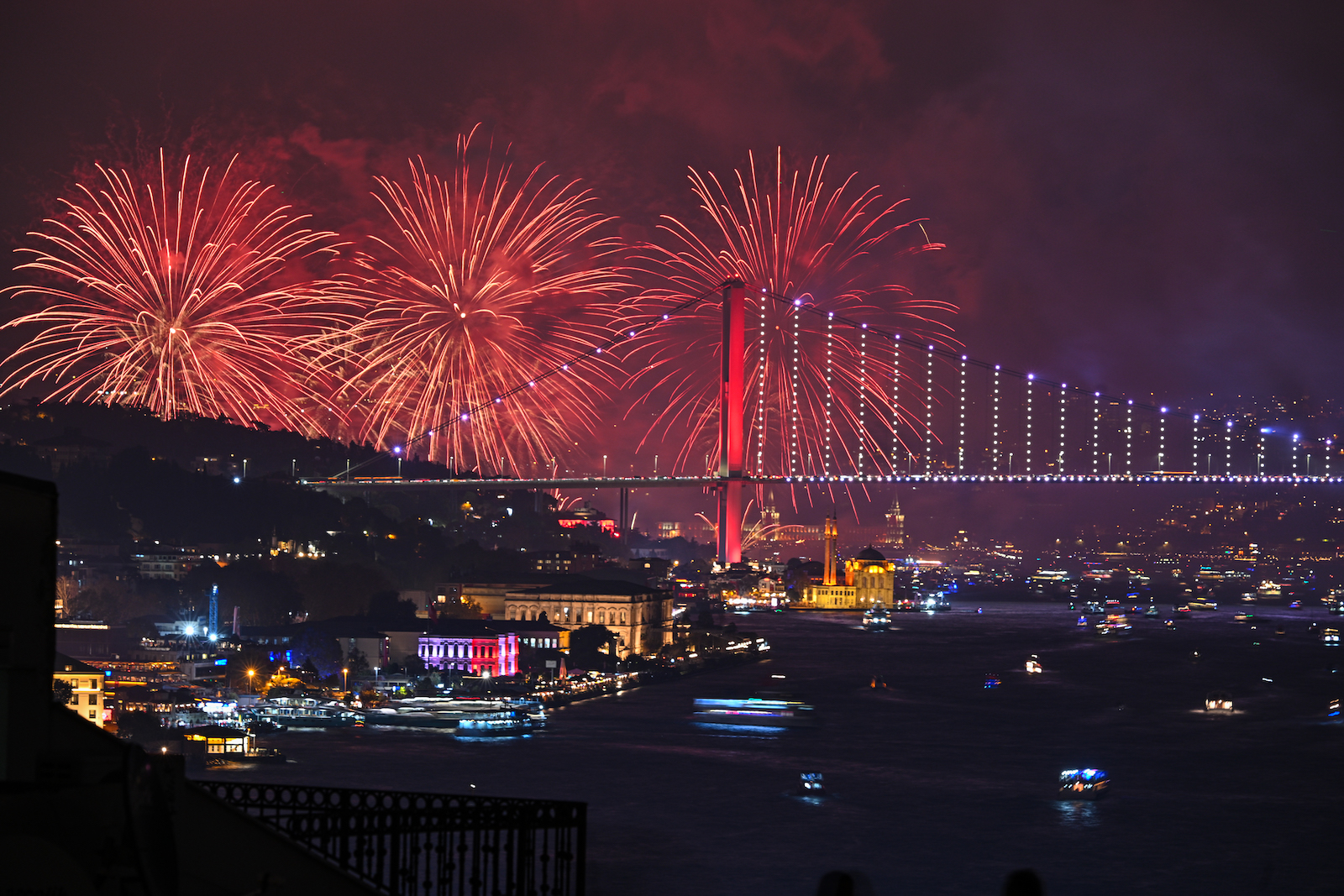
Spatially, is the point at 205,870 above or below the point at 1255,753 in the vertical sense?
above

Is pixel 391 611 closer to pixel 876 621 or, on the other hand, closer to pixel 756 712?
pixel 756 712

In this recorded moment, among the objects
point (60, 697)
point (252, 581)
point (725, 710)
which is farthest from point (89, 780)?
point (252, 581)

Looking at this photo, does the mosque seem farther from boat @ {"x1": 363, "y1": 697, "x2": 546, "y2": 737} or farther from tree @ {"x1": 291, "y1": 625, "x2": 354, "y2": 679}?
boat @ {"x1": 363, "y1": 697, "x2": 546, "y2": 737}

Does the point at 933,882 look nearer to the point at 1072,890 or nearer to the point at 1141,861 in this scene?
the point at 1072,890

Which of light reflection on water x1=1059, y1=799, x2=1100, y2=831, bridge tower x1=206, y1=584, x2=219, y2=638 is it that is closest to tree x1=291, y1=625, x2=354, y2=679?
bridge tower x1=206, y1=584, x2=219, y2=638

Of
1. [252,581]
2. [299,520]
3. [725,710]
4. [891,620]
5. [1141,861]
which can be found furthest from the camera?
[891,620]

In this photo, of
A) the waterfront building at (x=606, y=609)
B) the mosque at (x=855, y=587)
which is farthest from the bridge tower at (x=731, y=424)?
the mosque at (x=855, y=587)
